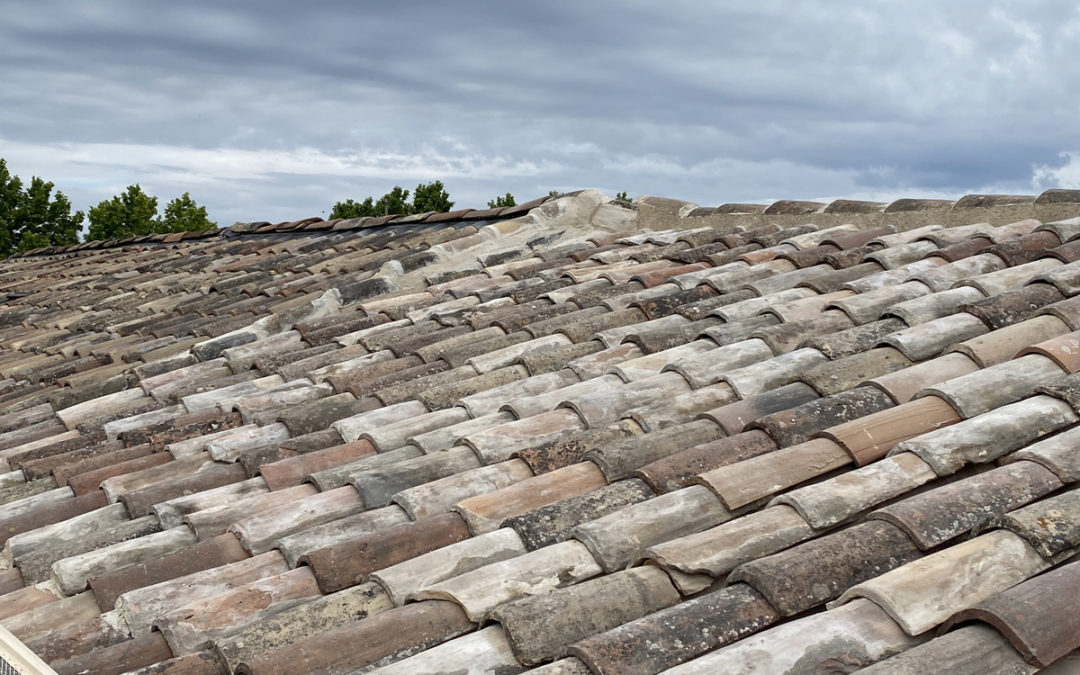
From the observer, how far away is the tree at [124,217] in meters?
36.9

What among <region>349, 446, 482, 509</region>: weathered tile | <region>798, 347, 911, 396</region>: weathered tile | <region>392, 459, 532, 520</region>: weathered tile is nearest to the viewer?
<region>392, 459, 532, 520</region>: weathered tile

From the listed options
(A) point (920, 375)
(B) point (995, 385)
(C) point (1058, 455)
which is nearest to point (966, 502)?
(C) point (1058, 455)

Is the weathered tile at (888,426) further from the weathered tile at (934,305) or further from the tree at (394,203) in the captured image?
the tree at (394,203)

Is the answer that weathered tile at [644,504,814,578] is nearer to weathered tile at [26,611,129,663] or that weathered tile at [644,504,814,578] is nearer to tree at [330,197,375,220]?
weathered tile at [26,611,129,663]

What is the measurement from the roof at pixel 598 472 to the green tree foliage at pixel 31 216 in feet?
102


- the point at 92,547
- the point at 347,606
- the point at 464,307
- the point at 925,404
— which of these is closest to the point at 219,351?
the point at 464,307

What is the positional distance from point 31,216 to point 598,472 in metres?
36.7

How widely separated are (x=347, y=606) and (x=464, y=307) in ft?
11.5

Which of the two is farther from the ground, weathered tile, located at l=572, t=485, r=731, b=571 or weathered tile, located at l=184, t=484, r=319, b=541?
weathered tile, located at l=572, t=485, r=731, b=571

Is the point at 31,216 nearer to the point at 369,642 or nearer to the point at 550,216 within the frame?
the point at 550,216

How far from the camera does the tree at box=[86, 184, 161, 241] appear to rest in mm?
36938

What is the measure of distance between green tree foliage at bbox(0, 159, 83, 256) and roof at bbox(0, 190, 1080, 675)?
3119 centimetres

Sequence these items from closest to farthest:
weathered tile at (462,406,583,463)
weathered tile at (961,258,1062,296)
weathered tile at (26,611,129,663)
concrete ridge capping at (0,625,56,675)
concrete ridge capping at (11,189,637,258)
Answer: concrete ridge capping at (0,625,56,675) < weathered tile at (26,611,129,663) < weathered tile at (462,406,583,463) < weathered tile at (961,258,1062,296) < concrete ridge capping at (11,189,637,258)

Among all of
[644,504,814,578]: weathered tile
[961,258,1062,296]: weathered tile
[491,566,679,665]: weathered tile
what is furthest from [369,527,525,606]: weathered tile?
[961,258,1062,296]: weathered tile
